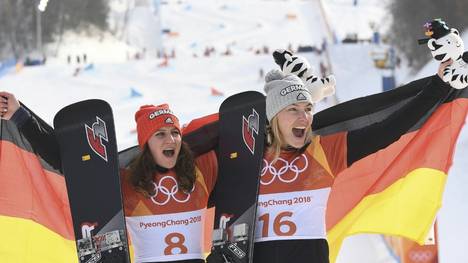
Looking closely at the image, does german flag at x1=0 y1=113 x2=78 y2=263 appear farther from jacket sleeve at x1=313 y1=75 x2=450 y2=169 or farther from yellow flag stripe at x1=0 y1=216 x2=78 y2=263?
jacket sleeve at x1=313 y1=75 x2=450 y2=169

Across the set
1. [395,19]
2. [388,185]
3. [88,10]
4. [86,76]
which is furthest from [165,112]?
[88,10]

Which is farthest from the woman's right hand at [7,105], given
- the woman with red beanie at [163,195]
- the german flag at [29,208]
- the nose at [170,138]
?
the nose at [170,138]

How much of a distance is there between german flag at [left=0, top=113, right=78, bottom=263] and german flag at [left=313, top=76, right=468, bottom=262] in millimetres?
1433

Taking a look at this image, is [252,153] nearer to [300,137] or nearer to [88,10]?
[300,137]

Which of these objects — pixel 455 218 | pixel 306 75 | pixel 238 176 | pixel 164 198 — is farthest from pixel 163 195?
pixel 455 218

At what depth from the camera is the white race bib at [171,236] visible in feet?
14.2

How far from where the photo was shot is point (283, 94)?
14.5ft

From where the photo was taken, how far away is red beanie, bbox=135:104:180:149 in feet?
14.3

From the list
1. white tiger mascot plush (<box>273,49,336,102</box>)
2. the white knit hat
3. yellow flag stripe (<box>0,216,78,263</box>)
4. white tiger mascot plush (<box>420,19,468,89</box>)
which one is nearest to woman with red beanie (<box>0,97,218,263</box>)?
the white knit hat

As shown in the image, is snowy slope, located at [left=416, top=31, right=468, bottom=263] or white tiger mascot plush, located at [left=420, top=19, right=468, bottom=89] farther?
snowy slope, located at [left=416, top=31, right=468, bottom=263]

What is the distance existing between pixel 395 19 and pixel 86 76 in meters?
13.4

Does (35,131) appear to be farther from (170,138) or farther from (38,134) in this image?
(170,138)

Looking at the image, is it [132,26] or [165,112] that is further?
[132,26]

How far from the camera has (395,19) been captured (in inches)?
1427
